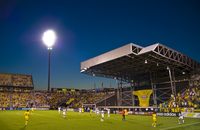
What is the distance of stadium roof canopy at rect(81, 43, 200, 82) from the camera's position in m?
47.7

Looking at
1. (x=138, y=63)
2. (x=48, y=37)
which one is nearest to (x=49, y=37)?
(x=48, y=37)

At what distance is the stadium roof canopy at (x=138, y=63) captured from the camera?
1879 inches

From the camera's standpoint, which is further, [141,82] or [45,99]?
[45,99]

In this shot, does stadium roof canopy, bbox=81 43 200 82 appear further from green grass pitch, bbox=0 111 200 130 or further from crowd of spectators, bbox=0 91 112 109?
green grass pitch, bbox=0 111 200 130

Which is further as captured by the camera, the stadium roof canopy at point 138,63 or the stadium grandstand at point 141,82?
the stadium grandstand at point 141,82

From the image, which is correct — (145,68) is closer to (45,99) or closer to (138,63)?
(138,63)

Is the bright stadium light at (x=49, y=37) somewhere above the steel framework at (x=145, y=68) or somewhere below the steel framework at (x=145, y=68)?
above

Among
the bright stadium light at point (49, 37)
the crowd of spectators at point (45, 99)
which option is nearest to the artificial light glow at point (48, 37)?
the bright stadium light at point (49, 37)

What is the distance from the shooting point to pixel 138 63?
5766 centimetres

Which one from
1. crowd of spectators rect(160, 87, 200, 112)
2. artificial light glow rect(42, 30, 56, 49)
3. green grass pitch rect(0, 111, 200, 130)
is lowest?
green grass pitch rect(0, 111, 200, 130)

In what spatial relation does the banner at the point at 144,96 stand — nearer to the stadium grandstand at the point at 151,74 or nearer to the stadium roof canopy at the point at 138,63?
the stadium grandstand at the point at 151,74

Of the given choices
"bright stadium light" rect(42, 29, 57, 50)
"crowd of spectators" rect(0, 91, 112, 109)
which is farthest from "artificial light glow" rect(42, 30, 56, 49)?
"crowd of spectators" rect(0, 91, 112, 109)

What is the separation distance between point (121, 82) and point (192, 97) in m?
28.1

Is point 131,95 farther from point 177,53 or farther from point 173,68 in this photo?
point 177,53
